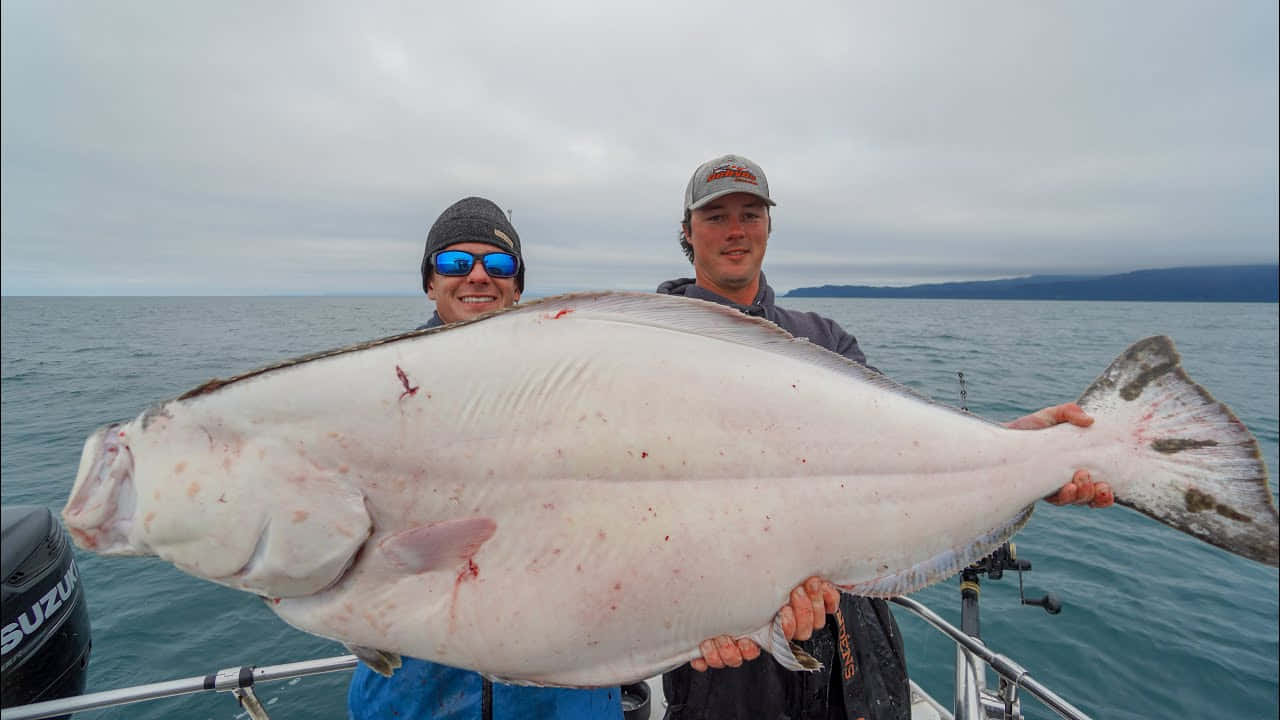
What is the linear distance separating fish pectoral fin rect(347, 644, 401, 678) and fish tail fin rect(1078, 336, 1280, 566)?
8.27ft

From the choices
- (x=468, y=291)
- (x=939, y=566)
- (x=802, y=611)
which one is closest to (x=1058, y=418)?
(x=939, y=566)

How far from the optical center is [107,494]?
1.46m

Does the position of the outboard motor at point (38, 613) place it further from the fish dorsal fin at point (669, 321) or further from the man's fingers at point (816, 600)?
the man's fingers at point (816, 600)

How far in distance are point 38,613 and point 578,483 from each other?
10.5 ft

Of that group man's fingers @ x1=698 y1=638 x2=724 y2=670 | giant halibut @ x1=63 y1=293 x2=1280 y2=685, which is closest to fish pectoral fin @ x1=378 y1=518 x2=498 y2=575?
giant halibut @ x1=63 y1=293 x2=1280 y2=685

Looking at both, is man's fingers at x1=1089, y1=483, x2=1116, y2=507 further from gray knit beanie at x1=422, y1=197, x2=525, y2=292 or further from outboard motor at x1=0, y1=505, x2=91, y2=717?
outboard motor at x1=0, y1=505, x2=91, y2=717

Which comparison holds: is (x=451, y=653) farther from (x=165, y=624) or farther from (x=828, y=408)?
(x=165, y=624)

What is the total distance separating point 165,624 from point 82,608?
3.73 m

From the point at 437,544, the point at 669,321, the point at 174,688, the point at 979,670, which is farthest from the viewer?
the point at 979,670

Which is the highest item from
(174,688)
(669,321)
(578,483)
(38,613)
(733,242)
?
(733,242)

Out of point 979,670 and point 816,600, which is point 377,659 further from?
point 979,670

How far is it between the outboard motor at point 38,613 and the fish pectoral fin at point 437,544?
2320 mm

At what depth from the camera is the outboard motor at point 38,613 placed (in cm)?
251

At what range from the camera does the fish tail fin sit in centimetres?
176
